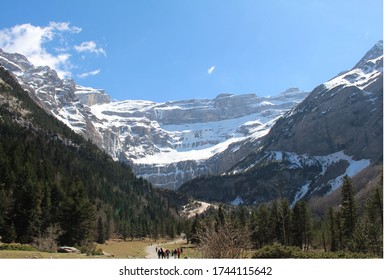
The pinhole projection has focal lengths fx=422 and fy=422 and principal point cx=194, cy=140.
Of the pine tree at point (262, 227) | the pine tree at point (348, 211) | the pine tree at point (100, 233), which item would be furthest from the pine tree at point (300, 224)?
the pine tree at point (100, 233)

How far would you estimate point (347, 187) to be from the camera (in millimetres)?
73500

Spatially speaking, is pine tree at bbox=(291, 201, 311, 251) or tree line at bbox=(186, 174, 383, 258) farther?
pine tree at bbox=(291, 201, 311, 251)

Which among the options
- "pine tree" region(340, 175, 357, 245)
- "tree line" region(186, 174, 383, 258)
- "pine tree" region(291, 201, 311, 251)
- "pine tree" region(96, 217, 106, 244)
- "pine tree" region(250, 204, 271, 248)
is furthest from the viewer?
"pine tree" region(96, 217, 106, 244)

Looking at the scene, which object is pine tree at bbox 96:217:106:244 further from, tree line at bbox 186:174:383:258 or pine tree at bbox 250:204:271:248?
pine tree at bbox 250:204:271:248

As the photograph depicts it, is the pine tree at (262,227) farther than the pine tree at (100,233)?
No

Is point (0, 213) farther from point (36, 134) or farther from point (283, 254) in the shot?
point (36, 134)

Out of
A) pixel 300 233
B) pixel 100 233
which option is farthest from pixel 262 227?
pixel 100 233

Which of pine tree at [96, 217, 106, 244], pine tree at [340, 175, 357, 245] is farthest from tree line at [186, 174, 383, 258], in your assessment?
pine tree at [96, 217, 106, 244]

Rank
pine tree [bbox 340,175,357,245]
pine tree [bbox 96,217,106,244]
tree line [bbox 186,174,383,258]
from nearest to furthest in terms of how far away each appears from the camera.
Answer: tree line [bbox 186,174,383,258] < pine tree [bbox 340,175,357,245] < pine tree [bbox 96,217,106,244]

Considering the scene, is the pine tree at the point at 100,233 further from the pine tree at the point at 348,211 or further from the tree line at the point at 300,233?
the pine tree at the point at 348,211

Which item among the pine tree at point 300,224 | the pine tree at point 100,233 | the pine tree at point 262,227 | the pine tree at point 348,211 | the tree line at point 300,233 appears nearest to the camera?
the tree line at point 300,233

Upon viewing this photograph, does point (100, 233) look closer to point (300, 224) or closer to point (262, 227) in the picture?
point (262, 227)

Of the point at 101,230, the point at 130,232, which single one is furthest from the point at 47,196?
the point at 130,232
